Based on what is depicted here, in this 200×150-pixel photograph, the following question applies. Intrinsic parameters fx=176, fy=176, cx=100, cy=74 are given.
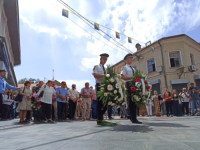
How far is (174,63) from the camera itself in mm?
21219

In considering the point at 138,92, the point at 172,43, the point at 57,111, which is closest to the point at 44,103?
the point at 57,111

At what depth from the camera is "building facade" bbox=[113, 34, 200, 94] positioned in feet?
66.0

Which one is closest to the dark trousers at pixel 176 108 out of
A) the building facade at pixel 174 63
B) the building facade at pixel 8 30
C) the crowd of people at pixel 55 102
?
the crowd of people at pixel 55 102

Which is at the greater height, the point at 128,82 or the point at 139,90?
the point at 128,82

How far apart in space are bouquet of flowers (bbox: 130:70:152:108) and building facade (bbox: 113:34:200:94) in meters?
16.7

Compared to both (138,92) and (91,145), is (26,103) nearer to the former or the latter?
(138,92)

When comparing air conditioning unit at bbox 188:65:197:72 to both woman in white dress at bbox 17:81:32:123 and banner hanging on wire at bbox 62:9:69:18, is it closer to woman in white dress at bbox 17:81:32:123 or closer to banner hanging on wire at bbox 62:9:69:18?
banner hanging on wire at bbox 62:9:69:18

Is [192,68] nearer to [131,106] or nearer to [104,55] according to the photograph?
[131,106]

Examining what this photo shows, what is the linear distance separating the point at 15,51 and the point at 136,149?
2211 cm

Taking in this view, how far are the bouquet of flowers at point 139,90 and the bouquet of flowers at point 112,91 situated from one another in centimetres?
36

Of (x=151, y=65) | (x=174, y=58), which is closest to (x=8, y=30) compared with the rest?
(x=151, y=65)

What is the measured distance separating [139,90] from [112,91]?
767mm

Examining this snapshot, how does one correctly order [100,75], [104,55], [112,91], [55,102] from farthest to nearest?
1. [55,102]
2. [104,55]
3. [100,75]
4. [112,91]

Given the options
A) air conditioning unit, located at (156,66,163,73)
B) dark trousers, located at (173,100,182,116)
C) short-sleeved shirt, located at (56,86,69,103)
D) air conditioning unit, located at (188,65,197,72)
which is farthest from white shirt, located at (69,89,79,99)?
air conditioning unit, located at (188,65,197,72)
